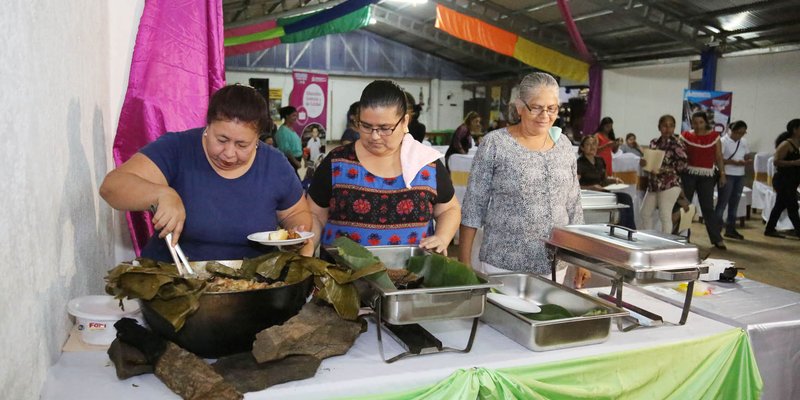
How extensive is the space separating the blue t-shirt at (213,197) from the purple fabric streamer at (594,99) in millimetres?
10911

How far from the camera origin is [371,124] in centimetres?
183

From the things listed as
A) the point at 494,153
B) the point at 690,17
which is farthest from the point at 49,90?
the point at 690,17

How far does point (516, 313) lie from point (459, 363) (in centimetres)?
21

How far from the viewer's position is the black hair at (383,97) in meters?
1.81

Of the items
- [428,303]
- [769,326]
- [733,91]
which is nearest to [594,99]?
[733,91]

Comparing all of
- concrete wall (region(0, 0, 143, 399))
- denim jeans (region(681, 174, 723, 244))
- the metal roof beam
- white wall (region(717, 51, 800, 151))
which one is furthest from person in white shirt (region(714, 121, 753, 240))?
concrete wall (region(0, 0, 143, 399))

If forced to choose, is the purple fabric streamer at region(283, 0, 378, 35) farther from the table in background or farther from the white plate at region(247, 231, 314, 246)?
the white plate at region(247, 231, 314, 246)

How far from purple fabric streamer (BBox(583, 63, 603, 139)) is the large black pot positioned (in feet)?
37.3

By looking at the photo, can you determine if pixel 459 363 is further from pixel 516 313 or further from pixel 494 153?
pixel 494 153

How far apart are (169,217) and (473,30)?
7529 mm

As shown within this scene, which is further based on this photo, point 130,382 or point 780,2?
point 780,2

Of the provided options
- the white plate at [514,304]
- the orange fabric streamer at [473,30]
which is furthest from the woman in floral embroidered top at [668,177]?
the white plate at [514,304]

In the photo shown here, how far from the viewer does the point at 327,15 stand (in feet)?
27.2

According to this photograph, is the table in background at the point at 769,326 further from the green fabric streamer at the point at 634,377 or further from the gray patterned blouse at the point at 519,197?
the gray patterned blouse at the point at 519,197
